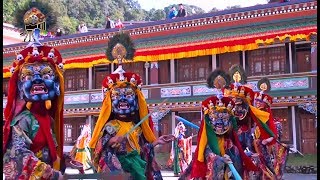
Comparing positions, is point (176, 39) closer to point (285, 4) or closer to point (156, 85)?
point (156, 85)

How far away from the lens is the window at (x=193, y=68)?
65.6 feet

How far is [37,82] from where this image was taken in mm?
5730

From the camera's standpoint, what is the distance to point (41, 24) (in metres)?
6.42

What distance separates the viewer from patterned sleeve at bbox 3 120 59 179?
5305mm

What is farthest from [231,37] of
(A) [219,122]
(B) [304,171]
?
(A) [219,122]

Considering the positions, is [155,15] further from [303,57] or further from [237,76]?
[237,76]

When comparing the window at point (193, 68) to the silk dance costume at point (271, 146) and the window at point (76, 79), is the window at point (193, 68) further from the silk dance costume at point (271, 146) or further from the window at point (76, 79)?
the silk dance costume at point (271, 146)

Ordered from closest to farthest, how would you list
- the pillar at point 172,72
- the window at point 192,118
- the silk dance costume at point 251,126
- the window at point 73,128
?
the silk dance costume at point 251,126
the window at point 192,118
the pillar at point 172,72
the window at point 73,128

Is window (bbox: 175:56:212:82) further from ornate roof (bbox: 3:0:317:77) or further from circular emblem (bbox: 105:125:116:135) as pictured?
circular emblem (bbox: 105:125:116:135)

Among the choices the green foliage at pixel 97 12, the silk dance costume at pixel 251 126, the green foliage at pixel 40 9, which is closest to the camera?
the green foliage at pixel 40 9

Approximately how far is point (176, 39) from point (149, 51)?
1.22 metres

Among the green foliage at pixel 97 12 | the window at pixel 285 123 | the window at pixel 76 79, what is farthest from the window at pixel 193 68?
the green foliage at pixel 97 12

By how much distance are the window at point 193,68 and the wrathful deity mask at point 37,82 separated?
1431 centimetres

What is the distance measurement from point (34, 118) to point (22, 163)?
1.76 feet
